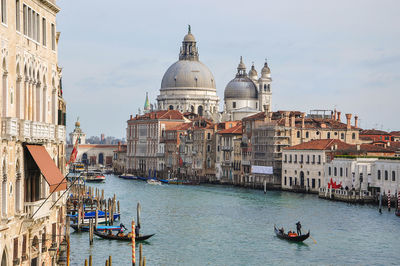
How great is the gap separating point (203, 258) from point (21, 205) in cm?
1282

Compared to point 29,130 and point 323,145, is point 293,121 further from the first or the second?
point 29,130

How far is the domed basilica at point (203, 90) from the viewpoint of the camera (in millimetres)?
91812

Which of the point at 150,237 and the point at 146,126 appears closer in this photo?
the point at 150,237

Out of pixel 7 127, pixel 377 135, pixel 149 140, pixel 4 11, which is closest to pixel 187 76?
pixel 149 140

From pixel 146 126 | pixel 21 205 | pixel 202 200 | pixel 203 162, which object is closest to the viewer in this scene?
pixel 21 205

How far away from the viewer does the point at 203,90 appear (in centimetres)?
10075

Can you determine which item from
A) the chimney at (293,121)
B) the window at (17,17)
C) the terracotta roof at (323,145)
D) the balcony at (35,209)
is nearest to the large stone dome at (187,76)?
the chimney at (293,121)

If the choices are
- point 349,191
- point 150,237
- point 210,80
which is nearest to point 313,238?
point 150,237

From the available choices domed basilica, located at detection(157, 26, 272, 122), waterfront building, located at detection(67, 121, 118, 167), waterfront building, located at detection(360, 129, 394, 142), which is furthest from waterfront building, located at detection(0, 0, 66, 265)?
waterfront building, located at detection(67, 121, 118, 167)

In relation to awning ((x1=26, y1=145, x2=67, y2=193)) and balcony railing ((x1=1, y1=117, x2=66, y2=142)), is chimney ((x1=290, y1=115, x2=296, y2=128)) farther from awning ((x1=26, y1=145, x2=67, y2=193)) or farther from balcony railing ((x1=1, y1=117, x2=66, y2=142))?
awning ((x1=26, y1=145, x2=67, y2=193))

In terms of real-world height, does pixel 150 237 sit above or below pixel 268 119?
below

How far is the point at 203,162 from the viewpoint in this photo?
72188 mm

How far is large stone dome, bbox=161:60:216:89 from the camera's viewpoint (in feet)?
326

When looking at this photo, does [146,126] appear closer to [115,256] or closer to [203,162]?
[203,162]
